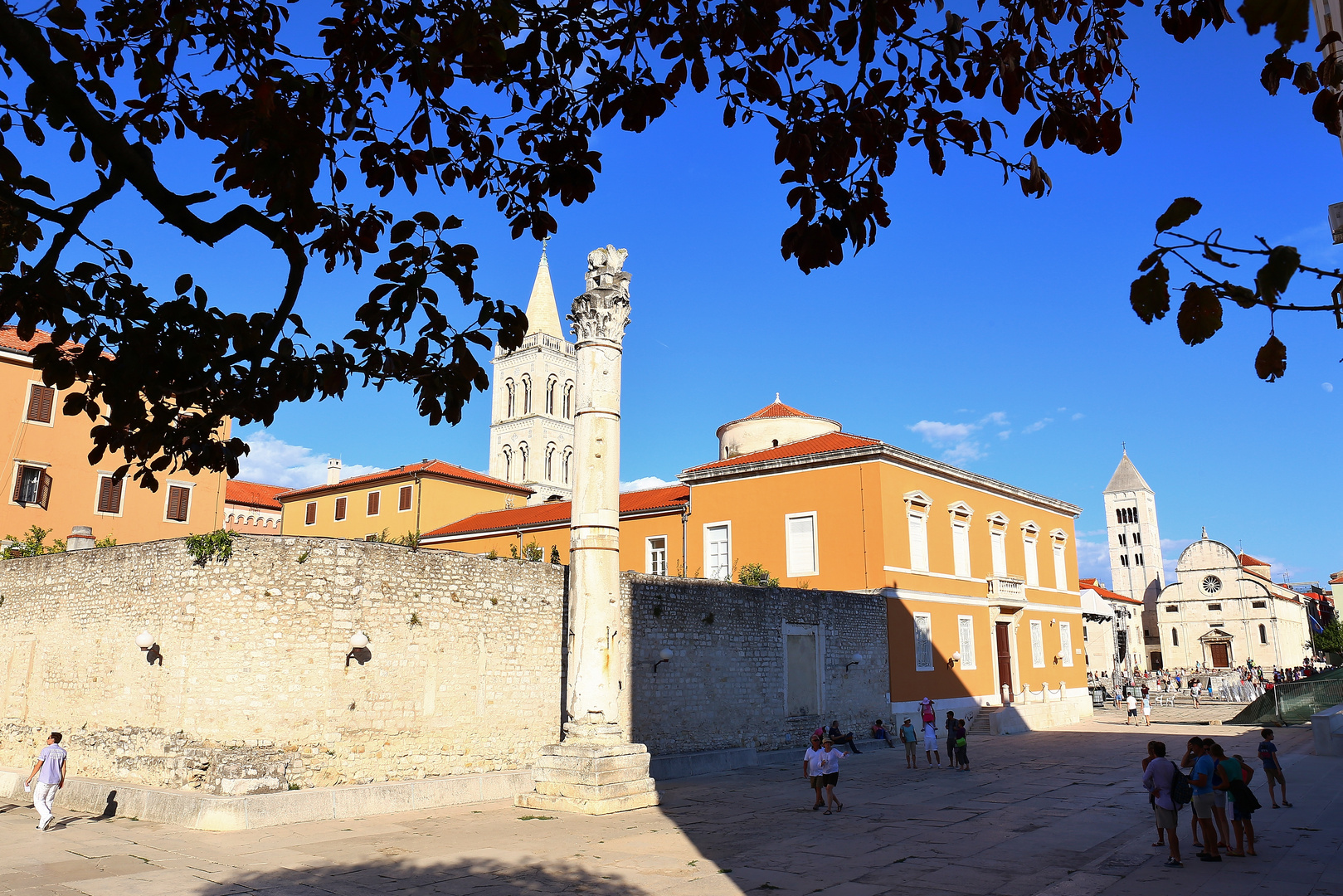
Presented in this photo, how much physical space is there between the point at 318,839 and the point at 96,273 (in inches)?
369

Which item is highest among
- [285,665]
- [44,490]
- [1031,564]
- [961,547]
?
[44,490]

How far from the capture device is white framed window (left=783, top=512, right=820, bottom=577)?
2864 centimetres

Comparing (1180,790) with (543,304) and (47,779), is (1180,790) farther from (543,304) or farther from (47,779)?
(543,304)

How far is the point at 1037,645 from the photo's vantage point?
1385 inches

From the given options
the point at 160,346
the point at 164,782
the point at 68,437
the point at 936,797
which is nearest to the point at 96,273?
the point at 160,346

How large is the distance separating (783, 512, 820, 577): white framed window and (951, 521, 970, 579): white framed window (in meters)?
5.54

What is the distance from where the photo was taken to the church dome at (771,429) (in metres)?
37.2

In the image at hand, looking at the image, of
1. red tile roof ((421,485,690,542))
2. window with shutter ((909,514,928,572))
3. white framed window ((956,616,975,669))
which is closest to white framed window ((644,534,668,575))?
red tile roof ((421,485,690,542))

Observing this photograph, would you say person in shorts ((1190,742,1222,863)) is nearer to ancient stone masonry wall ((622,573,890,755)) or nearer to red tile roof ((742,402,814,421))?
ancient stone masonry wall ((622,573,890,755))

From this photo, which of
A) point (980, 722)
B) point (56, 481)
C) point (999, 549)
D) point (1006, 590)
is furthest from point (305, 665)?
point (999, 549)

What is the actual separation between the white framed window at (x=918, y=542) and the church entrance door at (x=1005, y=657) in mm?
5648

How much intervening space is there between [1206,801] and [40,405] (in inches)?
1325

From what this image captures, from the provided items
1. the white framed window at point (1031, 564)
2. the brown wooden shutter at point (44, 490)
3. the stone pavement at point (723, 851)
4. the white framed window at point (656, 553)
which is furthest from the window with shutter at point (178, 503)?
the white framed window at point (1031, 564)

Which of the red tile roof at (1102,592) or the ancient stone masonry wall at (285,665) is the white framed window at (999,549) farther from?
the red tile roof at (1102,592)
